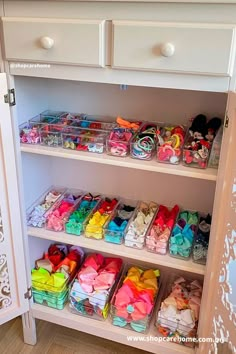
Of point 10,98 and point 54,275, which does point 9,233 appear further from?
point 10,98

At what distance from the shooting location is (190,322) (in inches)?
51.3

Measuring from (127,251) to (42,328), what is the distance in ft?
2.18

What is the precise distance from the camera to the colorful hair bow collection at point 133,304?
1.35 m

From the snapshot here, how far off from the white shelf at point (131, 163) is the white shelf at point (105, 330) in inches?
25.7

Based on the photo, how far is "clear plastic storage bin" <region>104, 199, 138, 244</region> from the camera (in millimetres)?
1330

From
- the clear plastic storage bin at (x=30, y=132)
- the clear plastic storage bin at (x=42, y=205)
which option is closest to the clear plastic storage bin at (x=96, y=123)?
the clear plastic storage bin at (x=30, y=132)

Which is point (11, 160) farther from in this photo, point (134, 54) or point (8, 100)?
point (134, 54)

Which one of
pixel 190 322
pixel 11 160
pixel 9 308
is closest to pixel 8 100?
pixel 11 160

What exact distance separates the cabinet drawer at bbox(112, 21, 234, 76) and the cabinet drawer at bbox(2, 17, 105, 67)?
0.21 ft

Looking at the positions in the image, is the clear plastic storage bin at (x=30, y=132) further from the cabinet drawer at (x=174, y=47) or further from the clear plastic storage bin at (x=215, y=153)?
the clear plastic storage bin at (x=215, y=153)

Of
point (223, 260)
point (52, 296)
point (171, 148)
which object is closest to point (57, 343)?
point (52, 296)

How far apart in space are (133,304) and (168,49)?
3.04 ft

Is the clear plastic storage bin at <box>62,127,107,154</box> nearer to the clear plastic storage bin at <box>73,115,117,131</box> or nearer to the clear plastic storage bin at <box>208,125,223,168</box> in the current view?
the clear plastic storage bin at <box>73,115,117,131</box>

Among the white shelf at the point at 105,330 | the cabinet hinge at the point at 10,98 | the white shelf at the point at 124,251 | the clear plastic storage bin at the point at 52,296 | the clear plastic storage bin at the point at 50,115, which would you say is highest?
the cabinet hinge at the point at 10,98
